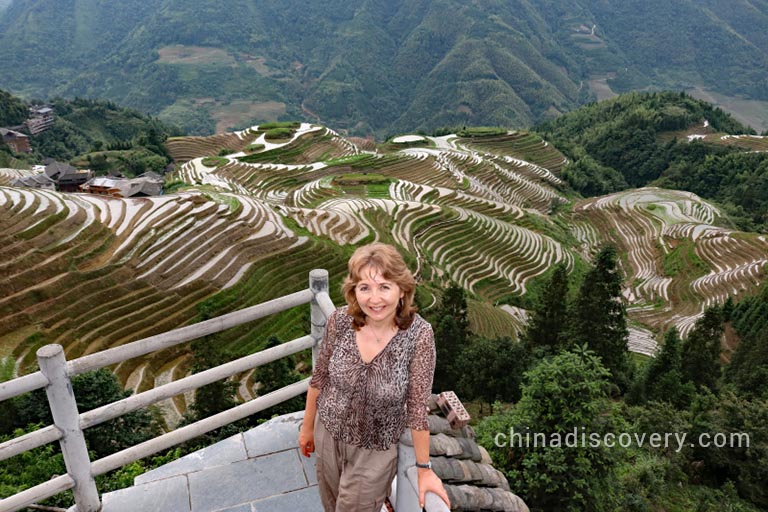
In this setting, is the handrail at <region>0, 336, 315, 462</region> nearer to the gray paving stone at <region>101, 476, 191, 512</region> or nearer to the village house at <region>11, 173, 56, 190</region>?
the gray paving stone at <region>101, 476, 191, 512</region>

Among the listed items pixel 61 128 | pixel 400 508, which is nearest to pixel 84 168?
pixel 61 128

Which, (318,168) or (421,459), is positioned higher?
(318,168)

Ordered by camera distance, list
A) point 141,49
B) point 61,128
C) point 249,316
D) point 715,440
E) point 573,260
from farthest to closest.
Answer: point 141,49 < point 61,128 < point 573,260 < point 715,440 < point 249,316

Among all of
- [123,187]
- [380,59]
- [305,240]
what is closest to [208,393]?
[305,240]

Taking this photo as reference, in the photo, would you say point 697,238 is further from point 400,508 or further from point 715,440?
point 400,508

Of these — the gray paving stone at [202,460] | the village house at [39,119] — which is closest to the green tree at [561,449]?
the gray paving stone at [202,460]

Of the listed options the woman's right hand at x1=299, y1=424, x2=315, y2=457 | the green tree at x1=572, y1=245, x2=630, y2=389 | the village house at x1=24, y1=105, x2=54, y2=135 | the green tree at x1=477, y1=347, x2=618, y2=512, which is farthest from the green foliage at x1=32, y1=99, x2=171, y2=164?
the woman's right hand at x1=299, y1=424, x2=315, y2=457

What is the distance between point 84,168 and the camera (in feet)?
180

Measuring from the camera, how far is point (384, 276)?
7.21 ft

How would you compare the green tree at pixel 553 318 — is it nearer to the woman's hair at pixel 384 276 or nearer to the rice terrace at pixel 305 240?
the rice terrace at pixel 305 240

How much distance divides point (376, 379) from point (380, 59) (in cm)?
18444

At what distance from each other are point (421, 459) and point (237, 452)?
1.97 meters

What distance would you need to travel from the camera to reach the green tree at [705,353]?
16.0 m

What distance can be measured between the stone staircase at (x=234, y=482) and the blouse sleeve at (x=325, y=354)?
113 centimetres
